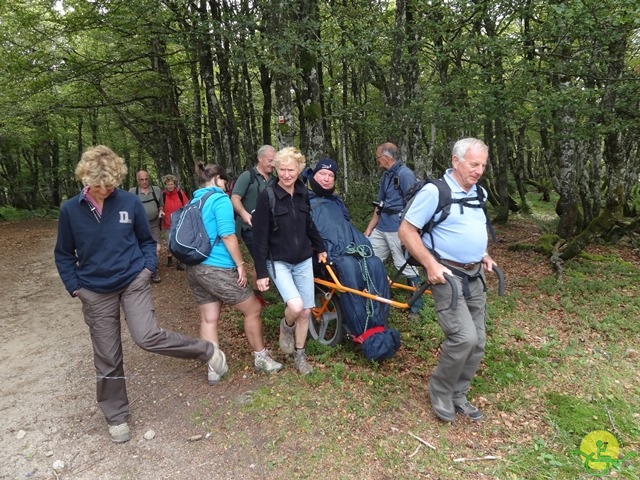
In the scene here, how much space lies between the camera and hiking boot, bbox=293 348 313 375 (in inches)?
178

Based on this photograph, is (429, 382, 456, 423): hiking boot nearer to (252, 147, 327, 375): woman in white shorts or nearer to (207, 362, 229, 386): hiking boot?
→ (252, 147, 327, 375): woman in white shorts

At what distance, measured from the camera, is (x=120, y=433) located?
12.2 ft

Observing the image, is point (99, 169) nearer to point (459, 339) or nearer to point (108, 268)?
point (108, 268)

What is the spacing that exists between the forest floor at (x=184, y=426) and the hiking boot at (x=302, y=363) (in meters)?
0.11

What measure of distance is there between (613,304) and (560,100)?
11.4ft

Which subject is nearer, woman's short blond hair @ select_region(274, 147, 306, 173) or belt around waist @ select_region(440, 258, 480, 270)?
belt around waist @ select_region(440, 258, 480, 270)

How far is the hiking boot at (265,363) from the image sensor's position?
460cm

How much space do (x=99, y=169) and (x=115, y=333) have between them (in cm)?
146

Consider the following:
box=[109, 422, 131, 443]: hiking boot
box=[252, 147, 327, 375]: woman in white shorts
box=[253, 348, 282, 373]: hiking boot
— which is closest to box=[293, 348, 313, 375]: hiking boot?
box=[252, 147, 327, 375]: woman in white shorts

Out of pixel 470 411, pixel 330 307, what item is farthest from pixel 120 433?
pixel 470 411

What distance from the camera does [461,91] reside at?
8.63m

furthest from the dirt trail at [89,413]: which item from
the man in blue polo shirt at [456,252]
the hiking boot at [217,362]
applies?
the man in blue polo shirt at [456,252]

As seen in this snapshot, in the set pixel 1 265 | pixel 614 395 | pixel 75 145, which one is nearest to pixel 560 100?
pixel 614 395

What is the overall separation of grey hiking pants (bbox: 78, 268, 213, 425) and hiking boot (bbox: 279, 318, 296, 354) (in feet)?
4.44
